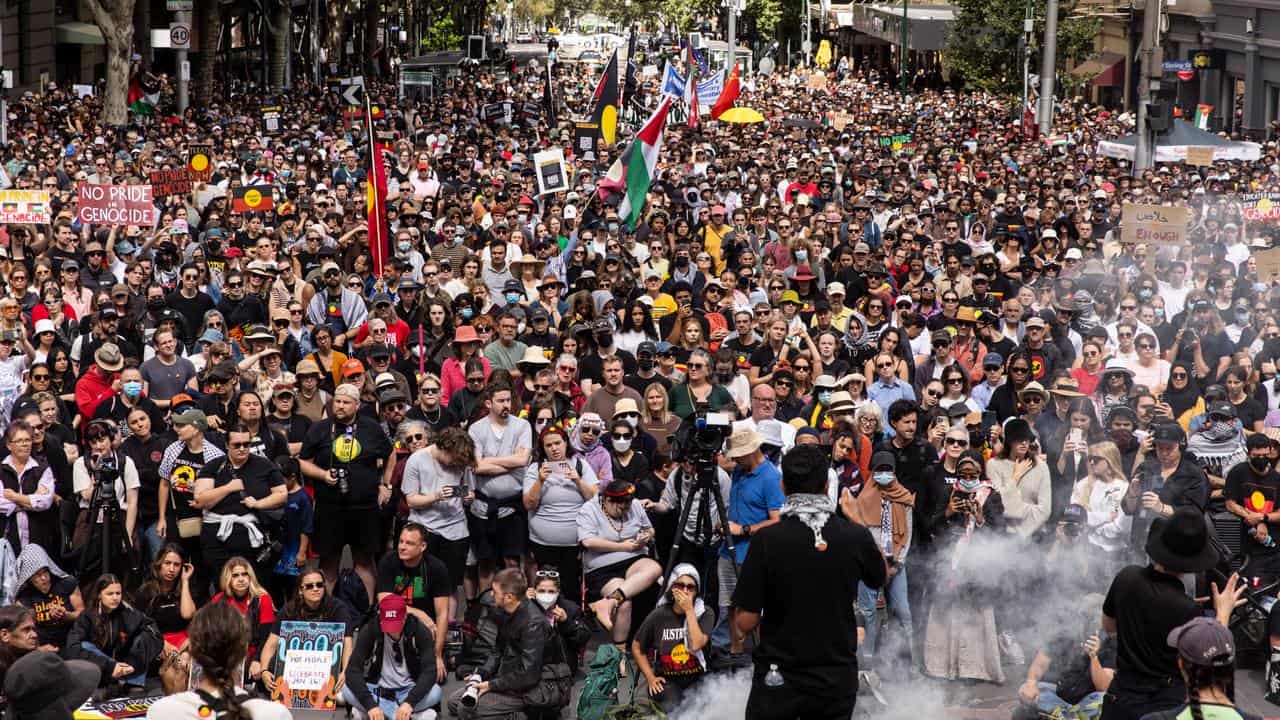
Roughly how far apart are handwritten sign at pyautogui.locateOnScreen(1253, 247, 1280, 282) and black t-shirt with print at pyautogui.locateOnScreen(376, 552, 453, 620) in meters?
9.94

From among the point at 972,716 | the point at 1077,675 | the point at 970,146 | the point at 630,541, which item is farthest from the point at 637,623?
the point at 970,146

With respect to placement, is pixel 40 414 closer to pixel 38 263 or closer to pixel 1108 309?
pixel 38 263

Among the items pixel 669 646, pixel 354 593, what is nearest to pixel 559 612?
pixel 669 646

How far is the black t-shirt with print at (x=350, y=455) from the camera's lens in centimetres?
1058

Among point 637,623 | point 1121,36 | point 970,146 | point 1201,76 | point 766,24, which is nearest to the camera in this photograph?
point 637,623

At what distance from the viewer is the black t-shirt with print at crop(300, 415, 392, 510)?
10.6 metres

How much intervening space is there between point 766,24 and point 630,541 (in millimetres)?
77640

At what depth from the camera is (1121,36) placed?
5959 cm

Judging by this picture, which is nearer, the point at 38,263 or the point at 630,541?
the point at 630,541

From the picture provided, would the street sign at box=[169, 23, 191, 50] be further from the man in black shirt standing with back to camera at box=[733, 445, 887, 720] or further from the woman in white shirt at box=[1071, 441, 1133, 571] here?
the man in black shirt standing with back to camera at box=[733, 445, 887, 720]

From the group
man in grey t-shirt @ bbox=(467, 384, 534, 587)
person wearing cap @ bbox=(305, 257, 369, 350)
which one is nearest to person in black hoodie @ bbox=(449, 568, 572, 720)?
man in grey t-shirt @ bbox=(467, 384, 534, 587)

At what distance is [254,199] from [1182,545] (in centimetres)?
1483

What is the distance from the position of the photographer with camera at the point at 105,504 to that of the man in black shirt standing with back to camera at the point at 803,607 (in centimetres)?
546

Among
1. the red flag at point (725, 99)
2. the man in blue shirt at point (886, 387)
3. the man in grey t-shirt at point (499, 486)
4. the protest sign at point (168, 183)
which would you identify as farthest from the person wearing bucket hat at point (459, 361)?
the red flag at point (725, 99)
